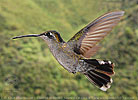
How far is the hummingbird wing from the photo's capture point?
11.0 inches

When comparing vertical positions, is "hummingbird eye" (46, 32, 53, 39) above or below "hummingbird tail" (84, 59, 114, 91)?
above

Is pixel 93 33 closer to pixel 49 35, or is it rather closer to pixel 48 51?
pixel 49 35

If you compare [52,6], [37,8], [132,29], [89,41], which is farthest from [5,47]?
[132,29]

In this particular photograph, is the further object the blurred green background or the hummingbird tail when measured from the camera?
the blurred green background

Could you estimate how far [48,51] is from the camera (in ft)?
4.65

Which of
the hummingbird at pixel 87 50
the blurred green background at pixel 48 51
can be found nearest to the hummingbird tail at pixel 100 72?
the hummingbird at pixel 87 50

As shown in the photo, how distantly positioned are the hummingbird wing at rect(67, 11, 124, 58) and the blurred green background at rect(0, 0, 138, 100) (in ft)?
2.82

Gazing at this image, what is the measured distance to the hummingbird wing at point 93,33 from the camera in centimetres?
28

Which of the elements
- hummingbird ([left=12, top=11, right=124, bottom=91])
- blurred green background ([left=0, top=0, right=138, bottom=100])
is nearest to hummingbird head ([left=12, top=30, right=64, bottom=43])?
hummingbird ([left=12, top=11, right=124, bottom=91])

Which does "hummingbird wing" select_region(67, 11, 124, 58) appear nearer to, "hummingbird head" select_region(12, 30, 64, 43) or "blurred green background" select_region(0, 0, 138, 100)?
"hummingbird head" select_region(12, 30, 64, 43)

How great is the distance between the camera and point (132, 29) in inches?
101

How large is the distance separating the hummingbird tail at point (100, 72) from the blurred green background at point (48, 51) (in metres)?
0.90

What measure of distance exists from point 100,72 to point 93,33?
0.24 feet

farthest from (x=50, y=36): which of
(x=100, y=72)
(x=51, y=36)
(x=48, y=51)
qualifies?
(x=48, y=51)
